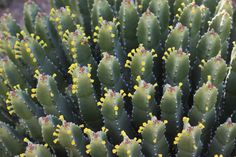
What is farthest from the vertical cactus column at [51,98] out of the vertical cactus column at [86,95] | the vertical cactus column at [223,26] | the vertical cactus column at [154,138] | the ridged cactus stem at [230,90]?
the vertical cactus column at [223,26]

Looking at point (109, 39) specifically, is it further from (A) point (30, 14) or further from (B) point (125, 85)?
(A) point (30, 14)

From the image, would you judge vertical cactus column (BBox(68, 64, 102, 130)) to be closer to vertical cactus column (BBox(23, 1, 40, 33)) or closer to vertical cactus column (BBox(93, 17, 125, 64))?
vertical cactus column (BBox(93, 17, 125, 64))

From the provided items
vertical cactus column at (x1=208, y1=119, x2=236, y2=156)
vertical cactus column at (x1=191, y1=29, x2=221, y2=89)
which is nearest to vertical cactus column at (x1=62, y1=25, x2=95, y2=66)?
vertical cactus column at (x1=191, y1=29, x2=221, y2=89)

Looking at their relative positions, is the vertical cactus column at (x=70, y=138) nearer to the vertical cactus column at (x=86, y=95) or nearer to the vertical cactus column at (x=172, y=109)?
the vertical cactus column at (x=86, y=95)

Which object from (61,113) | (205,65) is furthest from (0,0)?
(205,65)

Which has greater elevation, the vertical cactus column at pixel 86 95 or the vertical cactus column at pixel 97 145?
the vertical cactus column at pixel 86 95

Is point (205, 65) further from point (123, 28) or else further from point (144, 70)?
point (123, 28)
